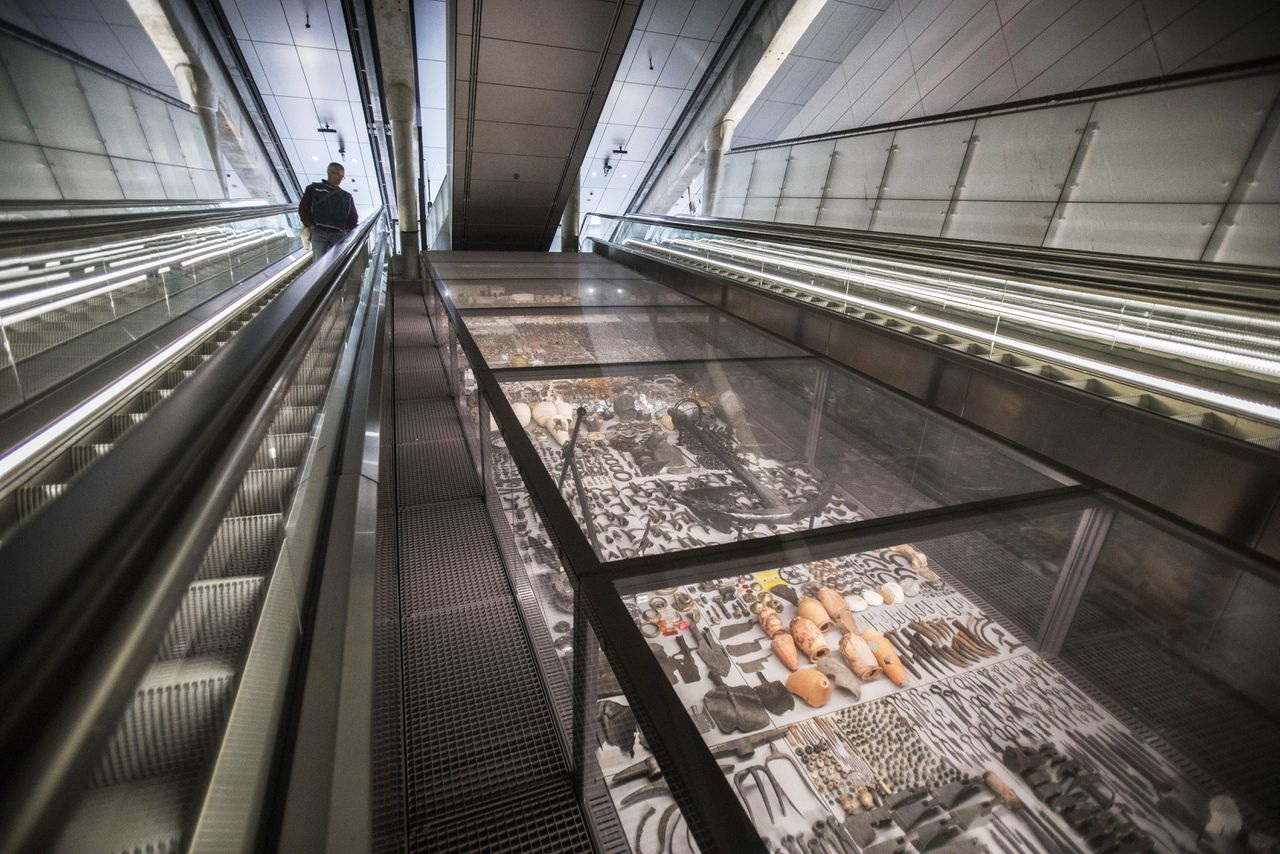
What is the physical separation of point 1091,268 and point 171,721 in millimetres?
3369

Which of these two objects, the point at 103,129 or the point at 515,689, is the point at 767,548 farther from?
→ the point at 103,129

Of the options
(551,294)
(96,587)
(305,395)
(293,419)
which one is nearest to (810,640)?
(96,587)

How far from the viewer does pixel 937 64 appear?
25.3 ft

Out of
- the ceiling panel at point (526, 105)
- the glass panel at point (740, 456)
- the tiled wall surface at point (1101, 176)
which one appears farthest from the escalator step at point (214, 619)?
the ceiling panel at point (526, 105)

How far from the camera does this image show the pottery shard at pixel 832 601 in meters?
1.31

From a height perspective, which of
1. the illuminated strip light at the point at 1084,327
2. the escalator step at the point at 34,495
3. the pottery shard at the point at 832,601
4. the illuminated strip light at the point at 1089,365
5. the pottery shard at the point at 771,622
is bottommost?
the pottery shard at the point at 771,622

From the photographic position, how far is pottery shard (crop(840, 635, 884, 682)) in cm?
124

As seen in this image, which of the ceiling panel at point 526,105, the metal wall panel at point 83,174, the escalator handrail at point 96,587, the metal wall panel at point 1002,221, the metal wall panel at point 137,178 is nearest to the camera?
the escalator handrail at point 96,587

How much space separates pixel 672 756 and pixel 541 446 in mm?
1209

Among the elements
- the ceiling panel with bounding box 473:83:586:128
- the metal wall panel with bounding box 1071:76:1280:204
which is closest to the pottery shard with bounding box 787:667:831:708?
the metal wall panel with bounding box 1071:76:1280:204

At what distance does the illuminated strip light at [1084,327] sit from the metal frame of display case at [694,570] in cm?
114

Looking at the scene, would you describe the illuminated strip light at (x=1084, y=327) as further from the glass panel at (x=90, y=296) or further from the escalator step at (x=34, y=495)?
the glass panel at (x=90, y=296)

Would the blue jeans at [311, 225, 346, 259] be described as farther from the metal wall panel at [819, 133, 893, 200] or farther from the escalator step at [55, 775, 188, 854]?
the metal wall panel at [819, 133, 893, 200]

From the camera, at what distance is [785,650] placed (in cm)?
125
